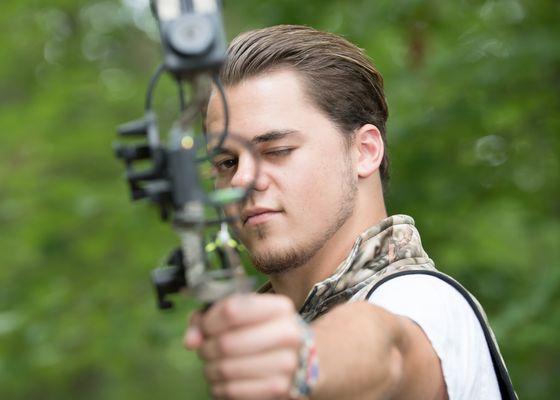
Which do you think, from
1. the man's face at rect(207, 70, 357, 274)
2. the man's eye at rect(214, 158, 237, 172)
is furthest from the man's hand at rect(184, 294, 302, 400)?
the man's eye at rect(214, 158, 237, 172)

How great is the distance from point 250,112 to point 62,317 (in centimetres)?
428

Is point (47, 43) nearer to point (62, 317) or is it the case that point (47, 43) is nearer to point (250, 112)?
point (62, 317)

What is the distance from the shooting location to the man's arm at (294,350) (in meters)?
1.35

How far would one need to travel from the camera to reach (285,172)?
2.60 m

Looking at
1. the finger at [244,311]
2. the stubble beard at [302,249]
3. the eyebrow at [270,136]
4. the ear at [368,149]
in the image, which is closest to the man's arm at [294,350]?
the finger at [244,311]

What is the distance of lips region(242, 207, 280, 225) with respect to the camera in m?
2.57

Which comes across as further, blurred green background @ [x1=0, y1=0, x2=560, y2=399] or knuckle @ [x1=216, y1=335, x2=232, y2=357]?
blurred green background @ [x1=0, y1=0, x2=560, y2=399]

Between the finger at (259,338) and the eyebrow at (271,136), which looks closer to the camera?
the finger at (259,338)

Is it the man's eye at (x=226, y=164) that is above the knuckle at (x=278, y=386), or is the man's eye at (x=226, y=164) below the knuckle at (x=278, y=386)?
above

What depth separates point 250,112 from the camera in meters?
2.73

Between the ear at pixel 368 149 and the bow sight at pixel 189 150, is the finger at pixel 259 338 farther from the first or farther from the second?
the ear at pixel 368 149

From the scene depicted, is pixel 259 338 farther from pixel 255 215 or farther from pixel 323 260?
pixel 323 260

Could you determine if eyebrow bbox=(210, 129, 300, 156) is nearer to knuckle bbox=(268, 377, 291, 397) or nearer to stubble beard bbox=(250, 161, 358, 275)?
stubble beard bbox=(250, 161, 358, 275)

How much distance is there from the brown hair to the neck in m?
0.26
